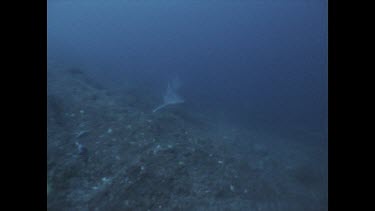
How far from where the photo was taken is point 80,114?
19.6ft

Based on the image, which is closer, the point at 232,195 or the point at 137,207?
the point at 137,207
